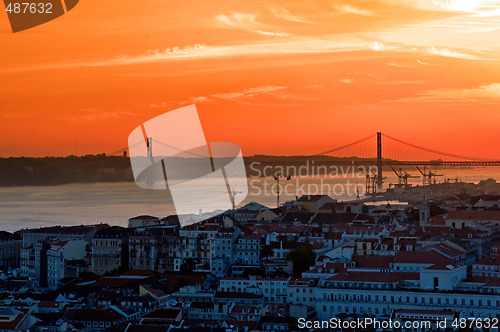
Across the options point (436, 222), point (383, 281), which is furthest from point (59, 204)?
point (383, 281)

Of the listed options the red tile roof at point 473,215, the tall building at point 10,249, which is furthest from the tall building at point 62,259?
the red tile roof at point 473,215

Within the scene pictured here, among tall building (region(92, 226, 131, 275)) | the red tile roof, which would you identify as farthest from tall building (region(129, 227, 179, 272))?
the red tile roof

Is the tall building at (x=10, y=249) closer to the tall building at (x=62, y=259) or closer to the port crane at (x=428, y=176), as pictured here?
the tall building at (x=62, y=259)

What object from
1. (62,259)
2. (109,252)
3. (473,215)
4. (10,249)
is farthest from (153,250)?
(473,215)

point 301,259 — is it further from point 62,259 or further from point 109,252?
point 62,259

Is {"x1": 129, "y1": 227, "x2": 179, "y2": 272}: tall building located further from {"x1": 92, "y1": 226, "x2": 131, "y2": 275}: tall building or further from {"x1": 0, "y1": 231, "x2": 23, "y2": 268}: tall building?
{"x1": 0, "y1": 231, "x2": 23, "y2": 268}: tall building
